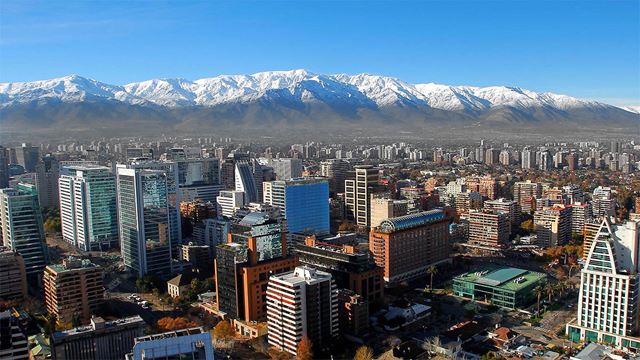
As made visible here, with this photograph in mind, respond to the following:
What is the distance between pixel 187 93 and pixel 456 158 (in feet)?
68.9

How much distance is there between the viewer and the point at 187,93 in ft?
138

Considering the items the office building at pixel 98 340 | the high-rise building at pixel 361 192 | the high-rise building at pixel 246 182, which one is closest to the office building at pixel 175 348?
the office building at pixel 98 340

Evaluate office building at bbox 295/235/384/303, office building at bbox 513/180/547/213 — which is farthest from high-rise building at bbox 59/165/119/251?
office building at bbox 513/180/547/213

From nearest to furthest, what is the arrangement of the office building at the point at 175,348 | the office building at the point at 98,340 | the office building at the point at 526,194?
1. the office building at the point at 175,348
2. the office building at the point at 98,340
3. the office building at the point at 526,194

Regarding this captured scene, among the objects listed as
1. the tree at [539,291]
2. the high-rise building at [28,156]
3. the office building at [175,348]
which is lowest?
the tree at [539,291]

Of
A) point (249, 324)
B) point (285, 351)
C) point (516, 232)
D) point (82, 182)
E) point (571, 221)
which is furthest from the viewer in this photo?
point (516, 232)

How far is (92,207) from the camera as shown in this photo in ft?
46.1

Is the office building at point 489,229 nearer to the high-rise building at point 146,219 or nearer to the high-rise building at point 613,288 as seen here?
the high-rise building at point 613,288

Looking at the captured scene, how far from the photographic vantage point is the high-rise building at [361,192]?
56.6ft

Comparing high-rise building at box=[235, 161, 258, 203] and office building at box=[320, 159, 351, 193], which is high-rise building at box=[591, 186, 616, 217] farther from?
high-rise building at box=[235, 161, 258, 203]

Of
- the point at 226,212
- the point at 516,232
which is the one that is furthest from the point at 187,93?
the point at 516,232

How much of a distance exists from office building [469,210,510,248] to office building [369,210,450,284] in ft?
7.39

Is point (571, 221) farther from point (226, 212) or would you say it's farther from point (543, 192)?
point (226, 212)

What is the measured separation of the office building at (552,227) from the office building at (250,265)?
27.2 ft
